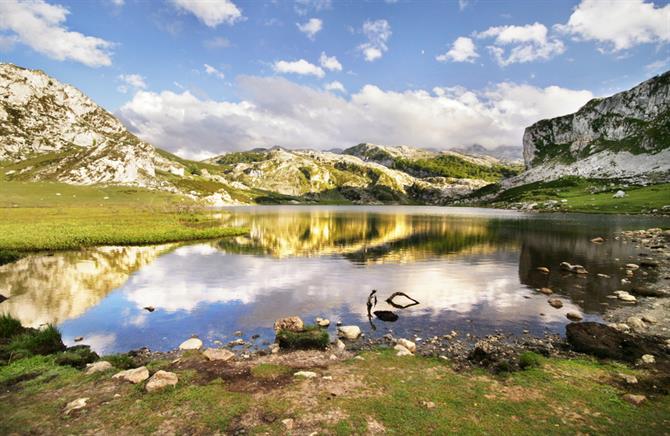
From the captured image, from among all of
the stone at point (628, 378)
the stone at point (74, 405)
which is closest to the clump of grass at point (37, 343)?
the stone at point (74, 405)

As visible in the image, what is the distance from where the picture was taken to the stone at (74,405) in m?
14.6

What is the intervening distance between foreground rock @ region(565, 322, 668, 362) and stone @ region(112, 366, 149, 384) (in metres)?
27.0

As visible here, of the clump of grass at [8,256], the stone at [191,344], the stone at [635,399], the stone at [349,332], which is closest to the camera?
the stone at [635,399]

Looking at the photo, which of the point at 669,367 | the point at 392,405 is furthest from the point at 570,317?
the point at 392,405

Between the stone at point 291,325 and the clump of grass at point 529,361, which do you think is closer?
the clump of grass at point 529,361

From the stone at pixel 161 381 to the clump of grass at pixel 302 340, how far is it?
8052mm

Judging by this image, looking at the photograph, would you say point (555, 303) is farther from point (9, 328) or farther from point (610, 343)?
point (9, 328)

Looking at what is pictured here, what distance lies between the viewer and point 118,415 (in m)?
14.3

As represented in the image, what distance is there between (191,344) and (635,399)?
2564cm

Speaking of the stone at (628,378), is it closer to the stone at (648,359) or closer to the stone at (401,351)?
the stone at (648,359)

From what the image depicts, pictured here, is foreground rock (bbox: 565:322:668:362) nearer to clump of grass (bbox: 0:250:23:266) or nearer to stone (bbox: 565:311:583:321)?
stone (bbox: 565:311:583:321)

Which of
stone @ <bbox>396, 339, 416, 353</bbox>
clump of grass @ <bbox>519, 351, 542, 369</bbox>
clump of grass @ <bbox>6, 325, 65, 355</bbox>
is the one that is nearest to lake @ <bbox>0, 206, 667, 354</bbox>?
clump of grass @ <bbox>6, 325, 65, 355</bbox>

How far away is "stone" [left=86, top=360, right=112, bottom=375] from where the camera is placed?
1889 centimetres

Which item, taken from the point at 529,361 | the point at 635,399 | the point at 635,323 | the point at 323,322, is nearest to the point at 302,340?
the point at 323,322
